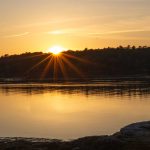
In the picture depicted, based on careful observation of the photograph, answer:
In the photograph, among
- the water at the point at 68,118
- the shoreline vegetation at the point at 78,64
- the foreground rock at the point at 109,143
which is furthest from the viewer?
the shoreline vegetation at the point at 78,64

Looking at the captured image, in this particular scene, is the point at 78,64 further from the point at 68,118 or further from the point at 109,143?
the point at 109,143

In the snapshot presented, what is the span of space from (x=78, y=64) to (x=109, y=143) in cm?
10206

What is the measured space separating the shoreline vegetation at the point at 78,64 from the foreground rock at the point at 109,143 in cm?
7862

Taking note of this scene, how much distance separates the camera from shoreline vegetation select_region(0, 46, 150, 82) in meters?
102

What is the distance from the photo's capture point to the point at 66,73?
341ft

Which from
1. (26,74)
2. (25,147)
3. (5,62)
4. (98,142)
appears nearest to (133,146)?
(98,142)

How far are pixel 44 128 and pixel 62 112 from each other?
7.07 meters

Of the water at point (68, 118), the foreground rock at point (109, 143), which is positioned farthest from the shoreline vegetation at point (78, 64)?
the foreground rock at point (109, 143)

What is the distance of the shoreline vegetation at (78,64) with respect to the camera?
334ft

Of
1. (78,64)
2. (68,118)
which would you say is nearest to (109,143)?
(68,118)

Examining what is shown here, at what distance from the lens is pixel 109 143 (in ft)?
42.6

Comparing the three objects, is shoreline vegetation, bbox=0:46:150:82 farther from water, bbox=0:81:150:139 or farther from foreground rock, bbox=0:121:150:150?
foreground rock, bbox=0:121:150:150

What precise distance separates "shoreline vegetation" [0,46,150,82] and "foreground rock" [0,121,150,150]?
258 ft

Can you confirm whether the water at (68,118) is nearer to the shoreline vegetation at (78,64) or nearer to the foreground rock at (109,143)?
the foreground rock at (109,143)
